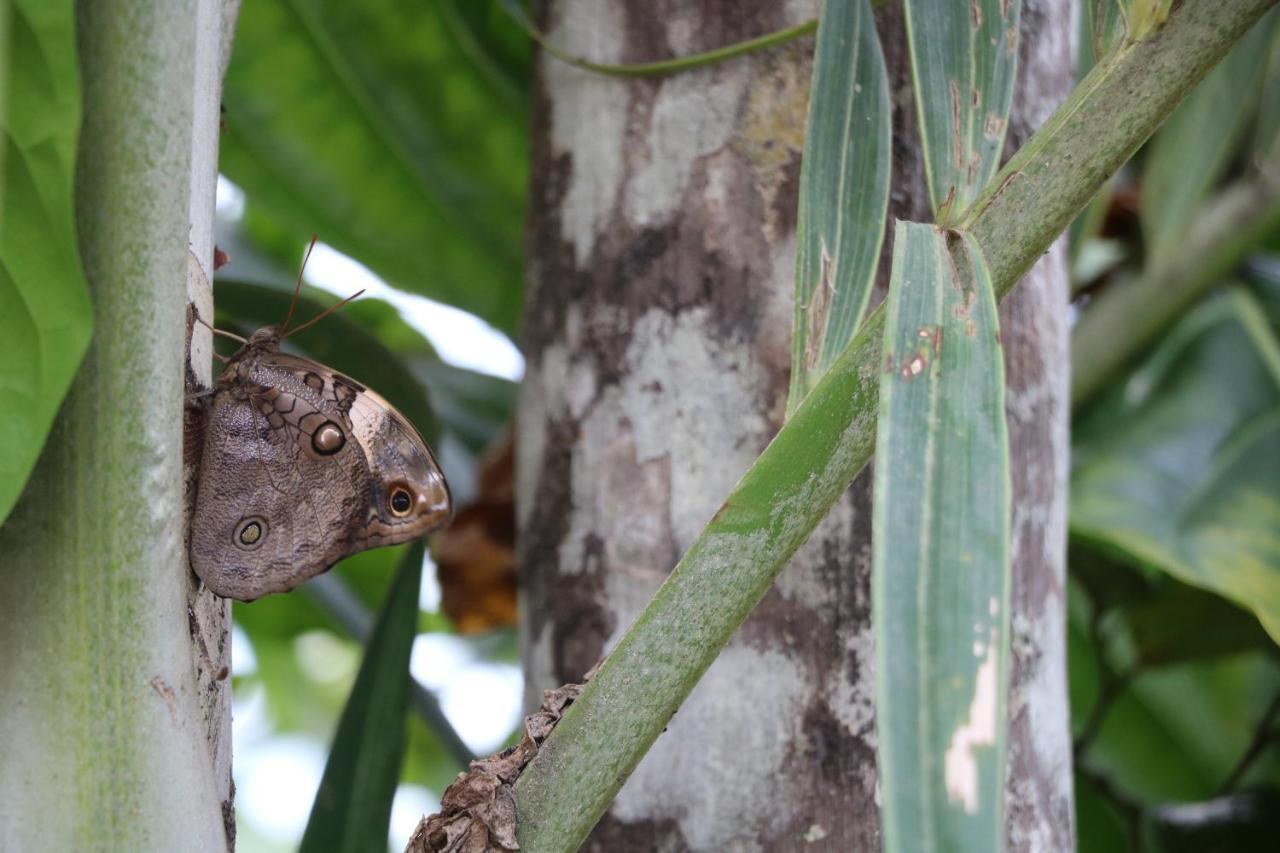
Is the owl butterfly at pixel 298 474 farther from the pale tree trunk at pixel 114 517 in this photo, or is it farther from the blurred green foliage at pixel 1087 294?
the blurred green foliage at pixel 1087 294

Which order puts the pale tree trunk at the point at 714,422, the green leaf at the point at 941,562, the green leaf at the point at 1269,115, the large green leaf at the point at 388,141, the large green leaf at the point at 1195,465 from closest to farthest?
the green leaf at the point at 941,562
the pale tree trunk at the point at 714,422
the large green leaf at the point at 1195,465
the large green leaf at the point at 388,141
the green leaf at the point at 1269,115

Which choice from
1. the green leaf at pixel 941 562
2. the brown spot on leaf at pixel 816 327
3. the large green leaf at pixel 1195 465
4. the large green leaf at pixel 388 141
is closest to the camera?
the green leaf at pixel 941 562

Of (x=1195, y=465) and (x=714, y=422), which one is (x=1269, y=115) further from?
(x=714, y=422)

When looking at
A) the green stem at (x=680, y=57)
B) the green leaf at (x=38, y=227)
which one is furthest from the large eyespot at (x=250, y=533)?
the green stem at (x=680, y=57)

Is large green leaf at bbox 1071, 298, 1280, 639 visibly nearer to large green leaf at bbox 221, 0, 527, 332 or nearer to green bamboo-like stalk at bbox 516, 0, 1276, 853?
green bamboo-like stalk at bbox 516, 0, 1276, 853

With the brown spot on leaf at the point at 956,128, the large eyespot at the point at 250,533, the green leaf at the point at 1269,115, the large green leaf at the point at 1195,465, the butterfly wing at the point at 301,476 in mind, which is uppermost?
the green leaf at the point at 1269,115

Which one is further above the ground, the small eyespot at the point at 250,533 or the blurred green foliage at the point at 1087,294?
the blurred green foliage at the point at 1087,294

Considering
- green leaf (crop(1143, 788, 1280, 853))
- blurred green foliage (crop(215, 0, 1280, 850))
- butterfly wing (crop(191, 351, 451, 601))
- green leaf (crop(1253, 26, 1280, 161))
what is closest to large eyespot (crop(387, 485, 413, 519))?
butterfly wing (crop(191, 351, 451, 601))
